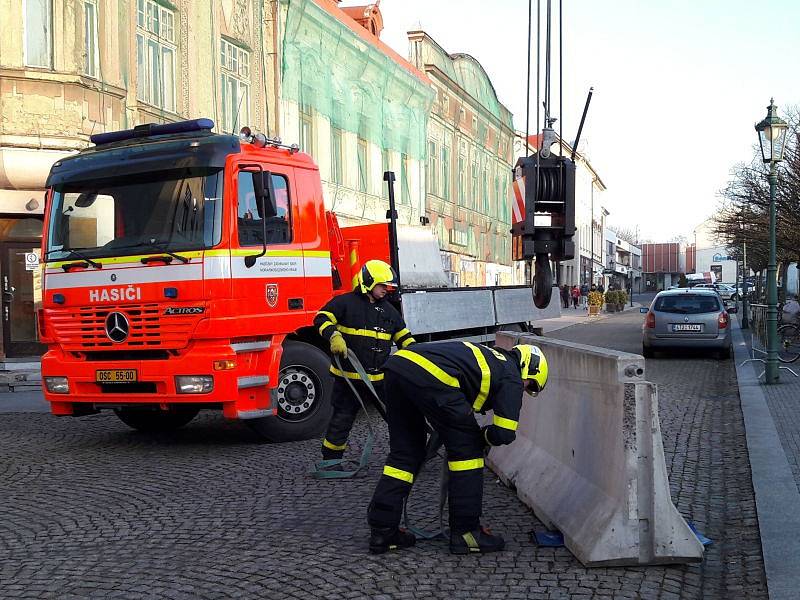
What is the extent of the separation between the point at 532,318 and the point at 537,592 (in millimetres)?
10103

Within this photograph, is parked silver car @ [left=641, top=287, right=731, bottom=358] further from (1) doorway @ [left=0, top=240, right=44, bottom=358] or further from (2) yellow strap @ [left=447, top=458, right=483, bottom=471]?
(2) yellow strap @ [left=447, top=458, right=483, bottom=471]

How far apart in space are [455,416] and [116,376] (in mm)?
4393

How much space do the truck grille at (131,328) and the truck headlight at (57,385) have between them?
30 cm

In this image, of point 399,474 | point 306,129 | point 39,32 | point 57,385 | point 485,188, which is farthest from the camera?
point 485,188

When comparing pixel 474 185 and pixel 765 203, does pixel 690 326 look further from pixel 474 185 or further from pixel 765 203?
pixel 474 185

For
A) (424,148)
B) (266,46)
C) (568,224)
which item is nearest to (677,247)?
(424,148)

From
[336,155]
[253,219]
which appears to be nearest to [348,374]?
[253,219]

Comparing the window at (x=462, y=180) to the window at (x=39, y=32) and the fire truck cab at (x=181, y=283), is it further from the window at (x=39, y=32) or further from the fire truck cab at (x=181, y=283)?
the fire truck cab at (x=181, y=283)

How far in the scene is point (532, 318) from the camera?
1455cm

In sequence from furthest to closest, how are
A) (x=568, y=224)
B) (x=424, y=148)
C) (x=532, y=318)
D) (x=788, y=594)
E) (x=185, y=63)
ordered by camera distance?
(x=424, y=148) < (x=185, y=63) < (x=532, y=318) < (x=568, y=224) < (x=788, y=594)

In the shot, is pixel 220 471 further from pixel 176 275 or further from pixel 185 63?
pixel 185 63

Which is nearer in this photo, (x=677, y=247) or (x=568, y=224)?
(x=568, y=224)

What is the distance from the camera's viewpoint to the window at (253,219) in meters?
8.57

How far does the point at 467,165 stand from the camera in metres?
43.9
